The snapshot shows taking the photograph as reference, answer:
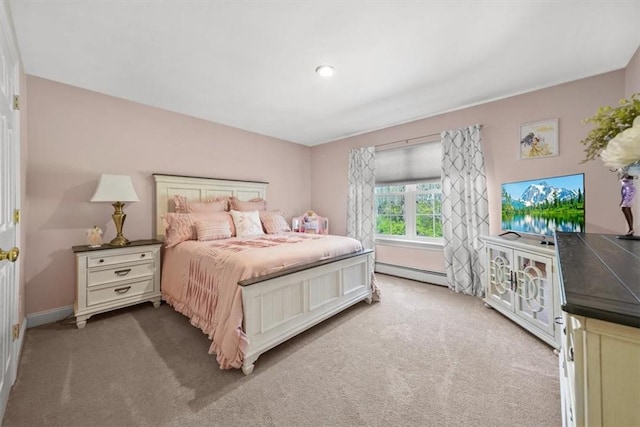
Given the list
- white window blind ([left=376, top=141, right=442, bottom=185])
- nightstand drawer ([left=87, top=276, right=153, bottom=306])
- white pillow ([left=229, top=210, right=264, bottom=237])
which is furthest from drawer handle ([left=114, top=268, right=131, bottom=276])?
white window blind ([left=376, top=141, right=442, bottom=185])

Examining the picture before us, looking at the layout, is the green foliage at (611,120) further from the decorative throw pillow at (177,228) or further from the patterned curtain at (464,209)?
the decorative throw pillow at (177,228)

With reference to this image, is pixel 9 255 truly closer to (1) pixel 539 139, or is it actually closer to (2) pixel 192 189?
(2) pixel 192 189

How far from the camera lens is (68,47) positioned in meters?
2.03

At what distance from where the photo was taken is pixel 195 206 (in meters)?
3.21

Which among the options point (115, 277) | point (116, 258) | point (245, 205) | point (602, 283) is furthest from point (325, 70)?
point (115, 277)

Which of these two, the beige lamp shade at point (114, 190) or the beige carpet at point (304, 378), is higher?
the beige lamp shade at point (114, 190)

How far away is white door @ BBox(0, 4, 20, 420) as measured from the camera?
1356 millimetres

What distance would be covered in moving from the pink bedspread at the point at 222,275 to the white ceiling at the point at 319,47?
165cm

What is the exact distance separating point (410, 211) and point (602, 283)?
333cm

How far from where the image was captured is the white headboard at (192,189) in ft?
10.4

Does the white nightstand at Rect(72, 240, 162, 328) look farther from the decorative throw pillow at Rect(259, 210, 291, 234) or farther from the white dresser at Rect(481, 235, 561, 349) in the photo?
the white dresser at Rect(481, 235, 561, 349)

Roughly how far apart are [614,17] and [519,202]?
152 centimetres

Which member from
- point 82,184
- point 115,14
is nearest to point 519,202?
point 115,14

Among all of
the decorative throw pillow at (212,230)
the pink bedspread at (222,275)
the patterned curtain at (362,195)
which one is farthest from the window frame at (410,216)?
the decorative throw pillow at (212,230)
